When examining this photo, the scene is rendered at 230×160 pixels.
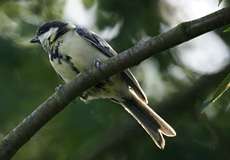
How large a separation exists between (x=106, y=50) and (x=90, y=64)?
9.1 inches

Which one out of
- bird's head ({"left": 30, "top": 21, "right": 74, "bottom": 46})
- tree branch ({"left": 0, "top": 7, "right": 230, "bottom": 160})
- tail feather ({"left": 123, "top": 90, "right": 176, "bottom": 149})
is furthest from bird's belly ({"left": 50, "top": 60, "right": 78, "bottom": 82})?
tree branch ({"left": 0, "top": 7, "right": 230, "bottom": 160})

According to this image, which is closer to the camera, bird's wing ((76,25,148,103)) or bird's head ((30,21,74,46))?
bird's wing ((76,25,148,103))

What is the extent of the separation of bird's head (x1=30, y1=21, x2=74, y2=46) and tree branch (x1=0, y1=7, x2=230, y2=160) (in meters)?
1.22

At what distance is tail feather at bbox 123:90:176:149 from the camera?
13.0ft

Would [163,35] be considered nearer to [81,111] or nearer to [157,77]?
[81,111]

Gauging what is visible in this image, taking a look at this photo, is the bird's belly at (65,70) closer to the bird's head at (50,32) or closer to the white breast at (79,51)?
the white breast at (79,51)

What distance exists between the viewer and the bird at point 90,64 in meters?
4.02

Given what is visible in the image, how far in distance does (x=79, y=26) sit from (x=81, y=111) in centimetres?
70

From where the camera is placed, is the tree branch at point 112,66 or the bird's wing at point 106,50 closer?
the tree branch at point 112,66

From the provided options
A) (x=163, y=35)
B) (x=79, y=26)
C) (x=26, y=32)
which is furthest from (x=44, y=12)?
(x=163, y=35)

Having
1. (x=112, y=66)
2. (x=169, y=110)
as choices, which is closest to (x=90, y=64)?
(x=112, y=66)

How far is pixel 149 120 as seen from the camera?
416 cm

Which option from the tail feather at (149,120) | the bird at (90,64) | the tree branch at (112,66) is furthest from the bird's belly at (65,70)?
the tree branch at (112,66)

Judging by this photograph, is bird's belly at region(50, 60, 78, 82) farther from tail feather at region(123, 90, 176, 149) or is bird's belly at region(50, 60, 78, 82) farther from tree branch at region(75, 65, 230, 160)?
tree branch at region(75, 65, 230, 160)
